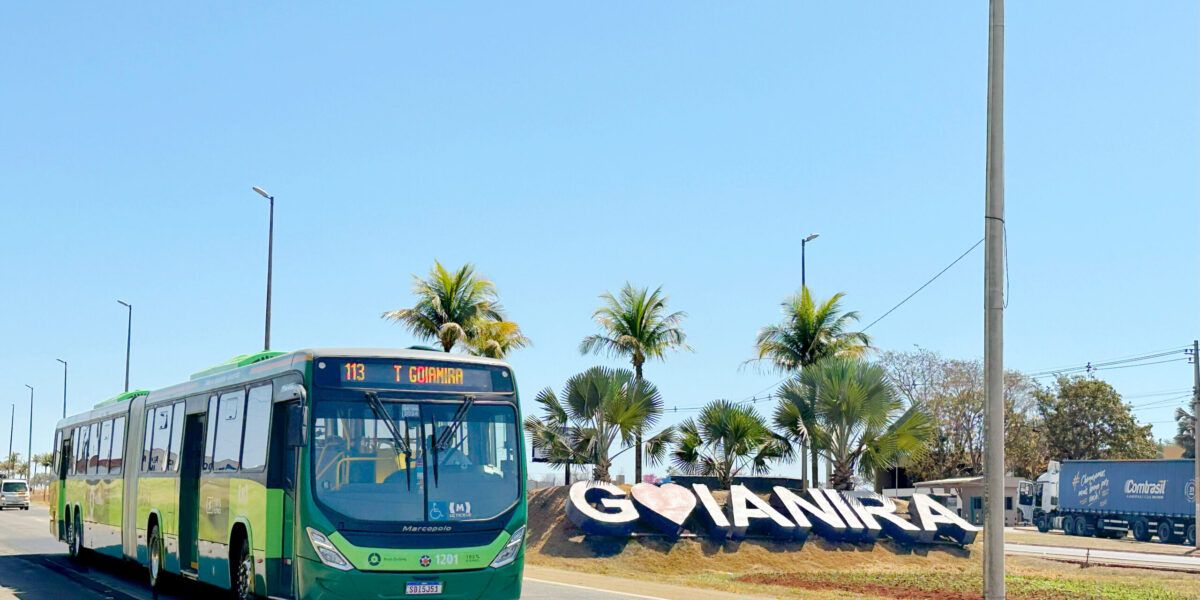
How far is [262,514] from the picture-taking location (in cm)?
1341

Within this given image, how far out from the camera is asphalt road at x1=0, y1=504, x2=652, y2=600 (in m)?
17.9

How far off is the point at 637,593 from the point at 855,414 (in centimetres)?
1363

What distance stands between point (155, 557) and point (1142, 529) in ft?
153

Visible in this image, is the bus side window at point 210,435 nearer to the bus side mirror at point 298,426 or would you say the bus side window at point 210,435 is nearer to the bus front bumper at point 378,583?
the bus side mirror at point 298,426

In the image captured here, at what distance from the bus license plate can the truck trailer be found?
Result: 149 ft

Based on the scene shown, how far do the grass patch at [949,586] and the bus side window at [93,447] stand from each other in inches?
523

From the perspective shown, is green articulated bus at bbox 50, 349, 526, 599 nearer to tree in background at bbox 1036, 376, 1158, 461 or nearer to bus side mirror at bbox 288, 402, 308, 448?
bus side mirror at bbox 288, 402, 308, 448

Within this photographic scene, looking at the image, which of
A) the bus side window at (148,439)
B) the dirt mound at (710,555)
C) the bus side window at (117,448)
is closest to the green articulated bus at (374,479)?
the bus side window at (148,439)

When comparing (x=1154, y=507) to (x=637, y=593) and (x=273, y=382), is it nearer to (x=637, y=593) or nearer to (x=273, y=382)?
(x=637, y=593)

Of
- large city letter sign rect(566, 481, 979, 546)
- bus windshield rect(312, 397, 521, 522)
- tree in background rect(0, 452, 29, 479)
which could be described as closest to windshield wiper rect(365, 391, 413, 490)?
bus windshield rect(312, 397, 521, 522)

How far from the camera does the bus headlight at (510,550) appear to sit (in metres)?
13.0

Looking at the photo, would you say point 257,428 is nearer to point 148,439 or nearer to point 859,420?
point 148,439

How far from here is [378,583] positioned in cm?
1236

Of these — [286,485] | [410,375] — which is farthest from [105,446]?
[410,375]
